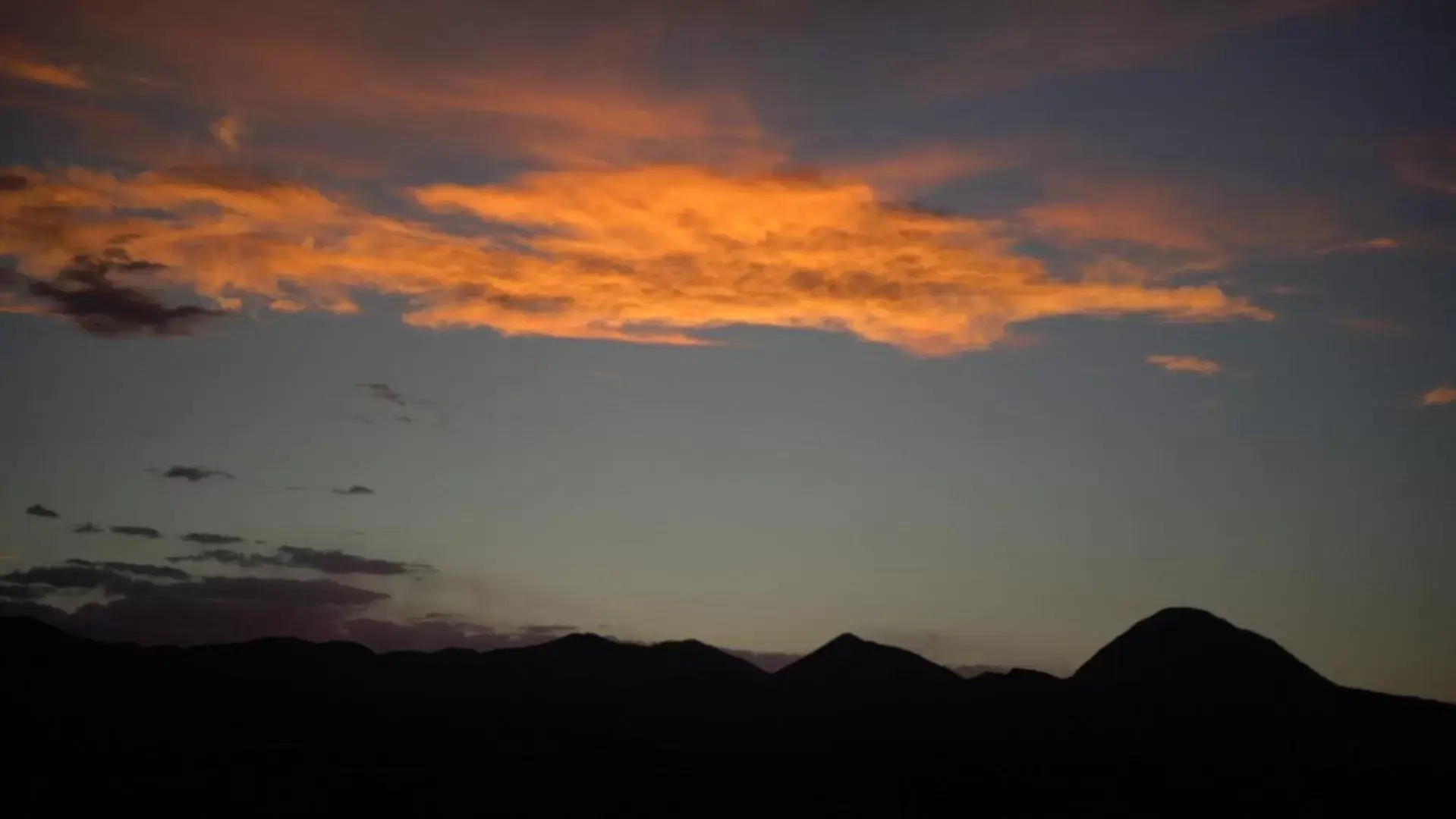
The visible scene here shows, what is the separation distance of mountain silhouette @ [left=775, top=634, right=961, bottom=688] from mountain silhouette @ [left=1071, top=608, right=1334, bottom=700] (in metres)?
19.2

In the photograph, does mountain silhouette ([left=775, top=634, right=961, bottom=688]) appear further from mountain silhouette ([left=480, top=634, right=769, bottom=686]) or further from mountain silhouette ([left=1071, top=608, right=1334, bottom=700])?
mountain silhouette ([left=1071, top=608, right=1334, bottom=700])

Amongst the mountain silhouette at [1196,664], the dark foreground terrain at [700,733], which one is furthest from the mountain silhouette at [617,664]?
the mountain silhouette at [1196,664]

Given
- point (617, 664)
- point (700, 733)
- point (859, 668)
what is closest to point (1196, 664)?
point (859, 668)

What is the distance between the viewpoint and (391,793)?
134 m

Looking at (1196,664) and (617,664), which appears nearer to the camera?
(1196,664)

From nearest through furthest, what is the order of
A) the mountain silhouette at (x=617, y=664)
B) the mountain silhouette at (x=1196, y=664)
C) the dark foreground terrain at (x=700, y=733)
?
1. the dark foreground terrain at (x=700, y=733)
2. the mountain silhouette at (x=1196, y=664)
3. the mountain silhouette at (x=617, y=664)

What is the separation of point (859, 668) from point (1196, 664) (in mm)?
42146

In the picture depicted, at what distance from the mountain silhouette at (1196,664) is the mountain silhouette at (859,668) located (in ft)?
63.0

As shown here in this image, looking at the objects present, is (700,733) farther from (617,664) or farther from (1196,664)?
(1196,664)

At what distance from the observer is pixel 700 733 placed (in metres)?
156

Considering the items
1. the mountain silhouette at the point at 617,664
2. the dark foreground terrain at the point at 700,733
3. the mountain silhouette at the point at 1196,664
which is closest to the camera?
the dark foreground terrain at the point at 700,733

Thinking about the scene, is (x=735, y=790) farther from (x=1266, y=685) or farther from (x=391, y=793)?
(x=1266, y=685)

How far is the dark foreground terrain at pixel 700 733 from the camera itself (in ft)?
440

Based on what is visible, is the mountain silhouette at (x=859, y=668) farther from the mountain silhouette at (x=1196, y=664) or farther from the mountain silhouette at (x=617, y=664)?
the mountain silhouette at (x=1196, y=664)
